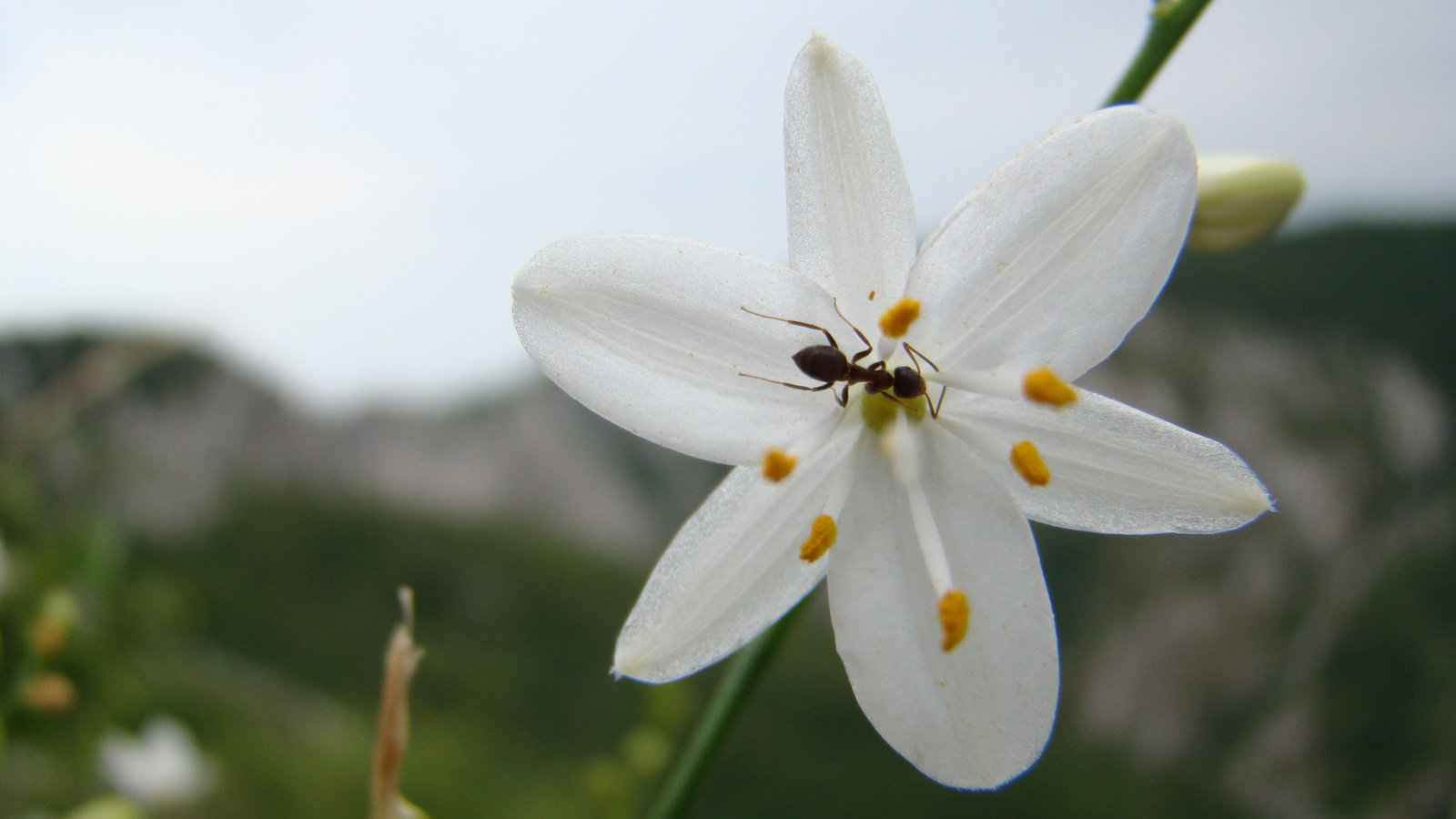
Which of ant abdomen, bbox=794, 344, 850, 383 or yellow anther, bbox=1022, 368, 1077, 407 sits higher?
yellow anther, bbox=1022, 368, 1077, 407

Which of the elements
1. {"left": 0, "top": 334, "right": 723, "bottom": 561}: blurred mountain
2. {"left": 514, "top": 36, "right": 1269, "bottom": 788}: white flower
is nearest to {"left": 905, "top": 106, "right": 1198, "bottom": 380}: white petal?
{"left": 514, "top": 36, "right": 1269, "bottom": 788}: white flower

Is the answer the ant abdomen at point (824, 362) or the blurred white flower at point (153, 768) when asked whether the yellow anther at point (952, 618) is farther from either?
the blurred white flower at point (153, 768)

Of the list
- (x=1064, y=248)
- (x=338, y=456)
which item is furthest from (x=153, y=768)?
(x=1064, y=248)

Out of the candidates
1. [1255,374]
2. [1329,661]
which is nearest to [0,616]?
[1329,661]

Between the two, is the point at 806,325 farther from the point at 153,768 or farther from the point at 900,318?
the point at 153,768

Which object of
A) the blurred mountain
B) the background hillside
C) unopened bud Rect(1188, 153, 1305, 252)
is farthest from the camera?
the blurred mountain

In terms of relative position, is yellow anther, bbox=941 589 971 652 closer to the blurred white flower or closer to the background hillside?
the blurred white flower

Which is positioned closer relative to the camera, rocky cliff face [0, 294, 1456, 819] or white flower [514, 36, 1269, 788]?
white flower [514, 36, 1269, 788]
